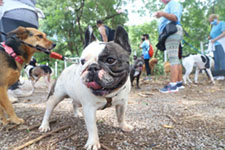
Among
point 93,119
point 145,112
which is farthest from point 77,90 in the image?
point 145,112

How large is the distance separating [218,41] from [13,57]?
22.0 feet

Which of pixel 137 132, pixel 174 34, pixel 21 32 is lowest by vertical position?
pixel 137 132

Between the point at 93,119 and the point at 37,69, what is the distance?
4533 mm

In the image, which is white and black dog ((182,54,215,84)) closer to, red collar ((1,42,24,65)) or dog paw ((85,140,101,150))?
dog paw ((85,140,101,150))

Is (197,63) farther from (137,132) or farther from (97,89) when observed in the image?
(97,89)

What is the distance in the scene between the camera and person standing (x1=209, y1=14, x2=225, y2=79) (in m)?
5.73

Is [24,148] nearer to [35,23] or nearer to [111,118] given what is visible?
[111,118]

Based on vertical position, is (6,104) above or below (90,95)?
below

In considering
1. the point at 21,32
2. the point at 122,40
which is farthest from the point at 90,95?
the point at 21,32

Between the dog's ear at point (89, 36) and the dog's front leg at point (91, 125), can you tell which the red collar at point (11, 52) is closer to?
the dog's ear at point (89, 36)

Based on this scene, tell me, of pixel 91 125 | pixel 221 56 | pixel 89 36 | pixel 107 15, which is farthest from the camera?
pixel 107 15

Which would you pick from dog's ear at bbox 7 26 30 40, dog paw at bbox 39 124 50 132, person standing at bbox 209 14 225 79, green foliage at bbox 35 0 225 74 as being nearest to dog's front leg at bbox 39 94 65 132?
dog paw at bbox 39 124 50 132

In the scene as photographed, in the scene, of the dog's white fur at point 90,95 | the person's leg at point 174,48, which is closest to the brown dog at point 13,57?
the dog's white fur at point 90,95

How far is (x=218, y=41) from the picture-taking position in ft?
19.5
